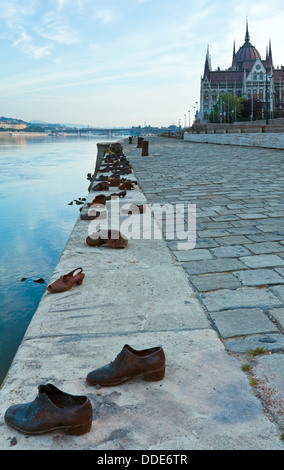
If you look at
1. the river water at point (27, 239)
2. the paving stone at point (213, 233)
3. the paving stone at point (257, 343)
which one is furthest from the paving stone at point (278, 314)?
the river water at point (27, 239)

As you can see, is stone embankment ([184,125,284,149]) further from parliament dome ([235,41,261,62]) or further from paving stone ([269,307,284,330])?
parliament dome ([235,41,261,62])

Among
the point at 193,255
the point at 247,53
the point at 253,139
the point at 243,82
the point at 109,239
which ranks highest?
the point at 247,53

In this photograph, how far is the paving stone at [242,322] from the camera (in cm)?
234

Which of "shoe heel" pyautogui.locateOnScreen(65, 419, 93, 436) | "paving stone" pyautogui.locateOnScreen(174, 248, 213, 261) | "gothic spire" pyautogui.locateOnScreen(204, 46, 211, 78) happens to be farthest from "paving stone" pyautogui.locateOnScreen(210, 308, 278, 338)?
"gothic spire" pyautogui.locateOnScreen(204, 46, 211, 78)

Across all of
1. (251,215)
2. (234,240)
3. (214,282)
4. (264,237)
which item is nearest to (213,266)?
(214,282)

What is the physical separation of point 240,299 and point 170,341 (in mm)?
768

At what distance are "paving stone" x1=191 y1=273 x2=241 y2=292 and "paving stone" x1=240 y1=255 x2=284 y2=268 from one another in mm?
345

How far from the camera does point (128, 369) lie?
72.8 inches

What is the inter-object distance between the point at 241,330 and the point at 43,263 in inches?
252

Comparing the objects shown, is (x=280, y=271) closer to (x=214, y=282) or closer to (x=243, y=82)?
(x=214, y=282)

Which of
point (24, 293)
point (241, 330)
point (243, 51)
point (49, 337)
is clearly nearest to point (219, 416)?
point (241, 330)

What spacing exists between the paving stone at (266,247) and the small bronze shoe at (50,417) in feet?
8.66

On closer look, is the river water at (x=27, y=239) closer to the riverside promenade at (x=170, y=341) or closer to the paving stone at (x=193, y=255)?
the riverside promenade at (x=170, y=341)

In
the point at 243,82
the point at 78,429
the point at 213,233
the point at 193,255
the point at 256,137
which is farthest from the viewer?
the point at 243,82
